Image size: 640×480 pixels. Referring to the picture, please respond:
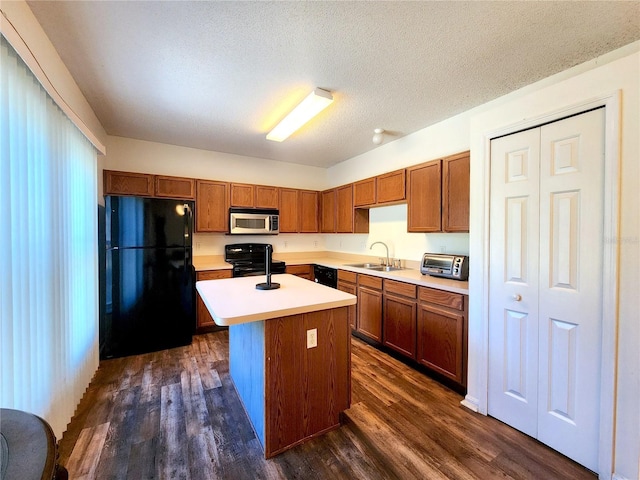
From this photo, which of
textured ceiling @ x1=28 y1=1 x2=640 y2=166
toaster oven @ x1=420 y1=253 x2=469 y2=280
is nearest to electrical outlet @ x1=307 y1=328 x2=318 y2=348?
toaster oven @ x1=420 y1=253 x2=469 y2=280

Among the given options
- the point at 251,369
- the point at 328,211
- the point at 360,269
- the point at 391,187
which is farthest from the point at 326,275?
the point at 251,369

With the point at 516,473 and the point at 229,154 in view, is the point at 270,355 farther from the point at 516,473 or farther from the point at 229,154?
the point at 229,154

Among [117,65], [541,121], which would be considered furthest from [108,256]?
[541,121]

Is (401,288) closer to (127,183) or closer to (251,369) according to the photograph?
(251,369)

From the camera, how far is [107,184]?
128 inches

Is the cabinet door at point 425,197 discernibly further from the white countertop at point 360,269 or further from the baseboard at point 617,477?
the baseboard at point 617,477

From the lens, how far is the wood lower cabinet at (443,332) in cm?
222

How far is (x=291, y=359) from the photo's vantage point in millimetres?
1663

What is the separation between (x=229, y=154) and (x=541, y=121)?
3867 mm

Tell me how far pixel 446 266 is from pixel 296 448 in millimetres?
2023

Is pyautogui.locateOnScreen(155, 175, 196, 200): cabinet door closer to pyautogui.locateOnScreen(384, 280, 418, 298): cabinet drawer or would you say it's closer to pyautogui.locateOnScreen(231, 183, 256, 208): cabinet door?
pyautogui.locateOnScreen(231, 183, 256, 208): cabinet door

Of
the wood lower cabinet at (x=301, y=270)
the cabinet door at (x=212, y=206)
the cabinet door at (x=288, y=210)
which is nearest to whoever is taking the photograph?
the cabinet door at (x=212, y=206)

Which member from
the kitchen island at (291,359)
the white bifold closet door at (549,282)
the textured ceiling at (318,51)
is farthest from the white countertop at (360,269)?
the textured ceiling at (318,51)

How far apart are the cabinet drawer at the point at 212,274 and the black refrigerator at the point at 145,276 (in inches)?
8.5
